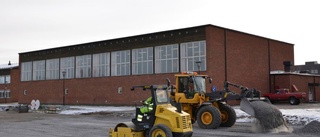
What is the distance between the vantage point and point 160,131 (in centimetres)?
1169

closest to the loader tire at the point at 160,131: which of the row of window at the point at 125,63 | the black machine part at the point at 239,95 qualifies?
the black machine part at the point at 239,95

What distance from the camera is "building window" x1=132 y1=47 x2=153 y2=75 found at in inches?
1629

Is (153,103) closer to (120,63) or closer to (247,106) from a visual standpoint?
(247,106)

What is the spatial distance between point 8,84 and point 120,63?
35.7 m

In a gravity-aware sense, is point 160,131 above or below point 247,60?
below

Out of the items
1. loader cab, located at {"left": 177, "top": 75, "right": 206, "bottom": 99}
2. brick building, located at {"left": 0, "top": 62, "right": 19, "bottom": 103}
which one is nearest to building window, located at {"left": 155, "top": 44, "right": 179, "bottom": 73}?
loader cab, located at {"left": 177, "top": 75, "right": 206, "bottom": 99}

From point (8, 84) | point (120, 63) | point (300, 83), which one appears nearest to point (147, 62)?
point (120, 63)

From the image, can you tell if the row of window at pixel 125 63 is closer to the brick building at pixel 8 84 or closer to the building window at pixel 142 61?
the building window at pixel 142 61

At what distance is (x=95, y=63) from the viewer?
47.5m

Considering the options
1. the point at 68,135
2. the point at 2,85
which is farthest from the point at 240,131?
the point at 2,85

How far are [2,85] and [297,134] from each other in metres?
66.8

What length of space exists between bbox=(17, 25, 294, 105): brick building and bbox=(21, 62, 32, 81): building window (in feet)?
5.67

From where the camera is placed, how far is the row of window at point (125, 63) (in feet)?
125

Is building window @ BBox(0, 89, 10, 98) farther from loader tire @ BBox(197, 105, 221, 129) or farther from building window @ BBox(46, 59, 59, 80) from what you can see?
loader tire @ BBox(197, 105, 221, 129)
